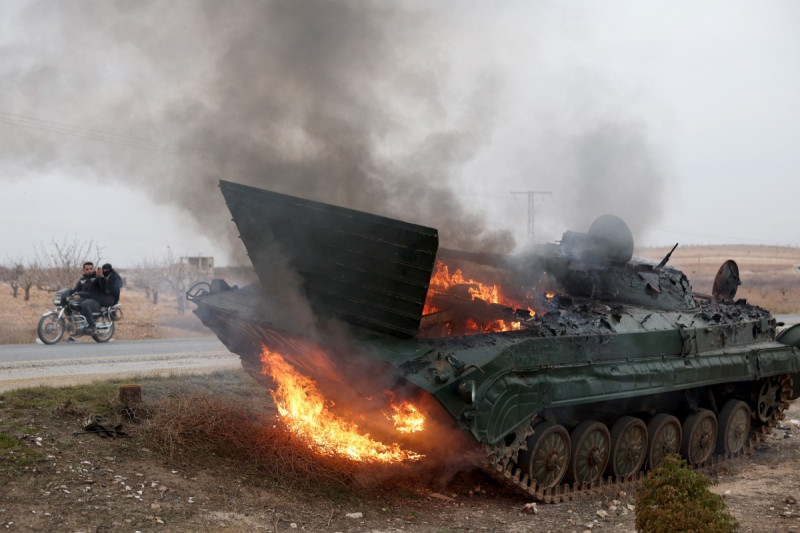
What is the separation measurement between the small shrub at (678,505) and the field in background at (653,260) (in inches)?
232

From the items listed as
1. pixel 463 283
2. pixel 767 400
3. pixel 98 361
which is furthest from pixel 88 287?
pixel 767 400

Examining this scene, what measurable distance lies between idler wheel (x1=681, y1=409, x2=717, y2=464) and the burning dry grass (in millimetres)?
4189

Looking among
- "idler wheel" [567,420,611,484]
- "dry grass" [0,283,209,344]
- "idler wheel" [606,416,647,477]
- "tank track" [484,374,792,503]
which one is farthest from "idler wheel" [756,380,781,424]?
"dry grass" [0,283,209,344]

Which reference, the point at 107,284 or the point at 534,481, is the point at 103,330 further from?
the point at 534,481

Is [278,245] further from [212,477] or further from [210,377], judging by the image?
[210,377]

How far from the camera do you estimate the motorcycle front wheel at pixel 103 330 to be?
1756 centimetres

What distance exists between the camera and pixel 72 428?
8156mm

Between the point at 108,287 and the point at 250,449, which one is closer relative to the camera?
the point at 250,449

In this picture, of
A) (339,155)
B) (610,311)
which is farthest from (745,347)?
(339,155)

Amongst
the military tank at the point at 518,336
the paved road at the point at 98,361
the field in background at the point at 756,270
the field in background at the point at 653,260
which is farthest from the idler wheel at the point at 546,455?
the field in background at the point at 756,270

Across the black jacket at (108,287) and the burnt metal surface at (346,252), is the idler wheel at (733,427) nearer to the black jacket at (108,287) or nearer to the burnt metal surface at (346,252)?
the burnt metal surface at (346,252)

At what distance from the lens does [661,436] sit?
10.2 metres

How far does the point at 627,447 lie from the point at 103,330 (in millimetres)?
12345

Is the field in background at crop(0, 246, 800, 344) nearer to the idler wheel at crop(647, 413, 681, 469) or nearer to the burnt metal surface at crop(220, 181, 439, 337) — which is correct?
the burnt metal surface at crop(220, 181, 439, 337)
